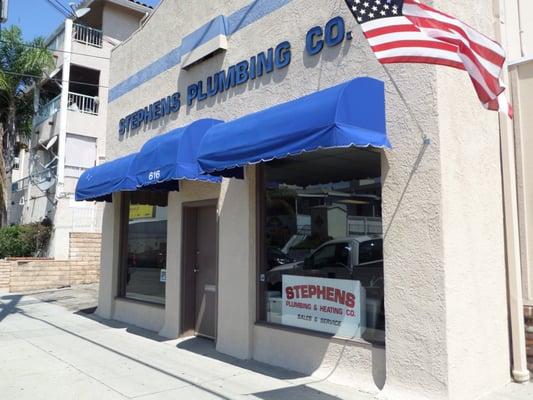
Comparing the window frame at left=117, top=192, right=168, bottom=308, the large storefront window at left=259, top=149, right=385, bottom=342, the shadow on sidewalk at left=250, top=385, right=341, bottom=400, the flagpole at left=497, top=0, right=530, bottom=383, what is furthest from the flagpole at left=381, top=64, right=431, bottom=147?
the window frame at left=117, top=192, right=168, bottom=308

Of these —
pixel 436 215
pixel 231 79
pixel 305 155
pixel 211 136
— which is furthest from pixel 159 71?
pixel 436 215

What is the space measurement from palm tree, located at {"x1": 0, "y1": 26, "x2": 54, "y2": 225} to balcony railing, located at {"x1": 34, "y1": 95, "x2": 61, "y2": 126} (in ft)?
2.49

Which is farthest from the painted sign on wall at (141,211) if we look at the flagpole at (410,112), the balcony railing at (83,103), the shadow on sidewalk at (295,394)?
the balcony railing at (83,103)

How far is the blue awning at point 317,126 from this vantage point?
5180 millimetres

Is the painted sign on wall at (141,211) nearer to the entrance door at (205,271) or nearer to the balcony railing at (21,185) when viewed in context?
the entrance door at (205,271)

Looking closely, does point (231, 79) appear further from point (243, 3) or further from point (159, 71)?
point (159, 71)

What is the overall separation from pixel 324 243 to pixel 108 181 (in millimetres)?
4745

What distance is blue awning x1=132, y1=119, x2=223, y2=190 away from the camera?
7.52 meters

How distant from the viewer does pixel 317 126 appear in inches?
207

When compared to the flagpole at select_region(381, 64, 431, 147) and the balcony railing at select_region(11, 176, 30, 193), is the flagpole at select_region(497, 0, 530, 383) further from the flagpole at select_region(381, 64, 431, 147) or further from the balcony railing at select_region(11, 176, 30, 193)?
the balcony railing at select_region(11, 176, 30, 193)

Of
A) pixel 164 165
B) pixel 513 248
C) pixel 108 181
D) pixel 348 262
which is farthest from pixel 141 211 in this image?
pixel 513 248

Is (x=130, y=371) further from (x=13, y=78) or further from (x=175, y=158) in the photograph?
(x=13, y=78)

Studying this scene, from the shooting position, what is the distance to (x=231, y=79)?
8180mm

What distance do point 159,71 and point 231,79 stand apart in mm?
2771
